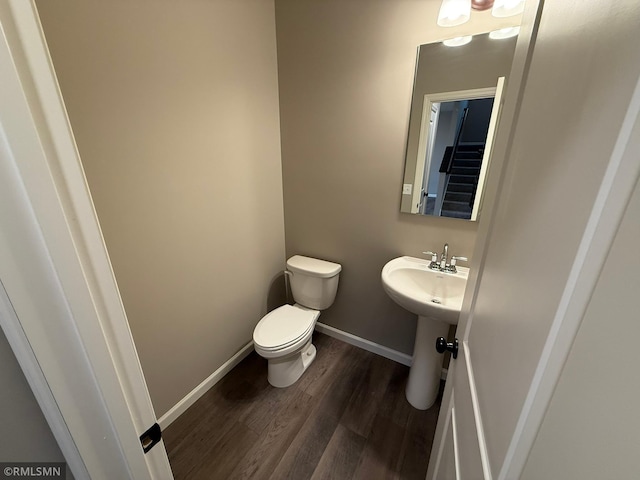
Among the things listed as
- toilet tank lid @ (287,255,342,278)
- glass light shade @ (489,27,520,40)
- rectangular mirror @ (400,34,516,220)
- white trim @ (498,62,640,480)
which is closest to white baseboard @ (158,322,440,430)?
toilet tank lid @ (287,255,342,278)

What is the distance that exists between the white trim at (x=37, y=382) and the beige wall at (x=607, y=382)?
2.34 ft

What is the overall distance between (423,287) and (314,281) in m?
0.71

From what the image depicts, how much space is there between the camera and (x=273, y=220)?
6.16 feet

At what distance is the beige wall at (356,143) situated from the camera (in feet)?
4.35

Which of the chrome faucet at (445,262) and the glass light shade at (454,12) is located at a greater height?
the glass light shade at (454,12)

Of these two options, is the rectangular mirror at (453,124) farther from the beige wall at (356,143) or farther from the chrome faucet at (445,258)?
the chrome faucet at (445,258)

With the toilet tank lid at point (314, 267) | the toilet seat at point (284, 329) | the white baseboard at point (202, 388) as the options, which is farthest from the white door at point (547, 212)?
the white baseboard at point (202, 388)

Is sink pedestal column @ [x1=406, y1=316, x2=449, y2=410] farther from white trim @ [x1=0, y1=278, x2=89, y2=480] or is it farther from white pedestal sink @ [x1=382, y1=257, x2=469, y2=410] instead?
white trim @ [x1=0, y1=278, x2=89, y2=480]

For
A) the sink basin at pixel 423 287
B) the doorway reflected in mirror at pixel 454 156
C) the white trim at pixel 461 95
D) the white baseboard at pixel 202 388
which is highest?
the white trim at pixel 461 95

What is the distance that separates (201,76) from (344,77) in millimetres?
779

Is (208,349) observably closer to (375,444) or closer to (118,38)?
(375,444)

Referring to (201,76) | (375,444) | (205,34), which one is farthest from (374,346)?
(205,34)

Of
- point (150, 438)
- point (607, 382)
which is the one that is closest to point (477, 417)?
point (607, 382)

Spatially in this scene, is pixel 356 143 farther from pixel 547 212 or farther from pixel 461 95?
pixel 547 212
